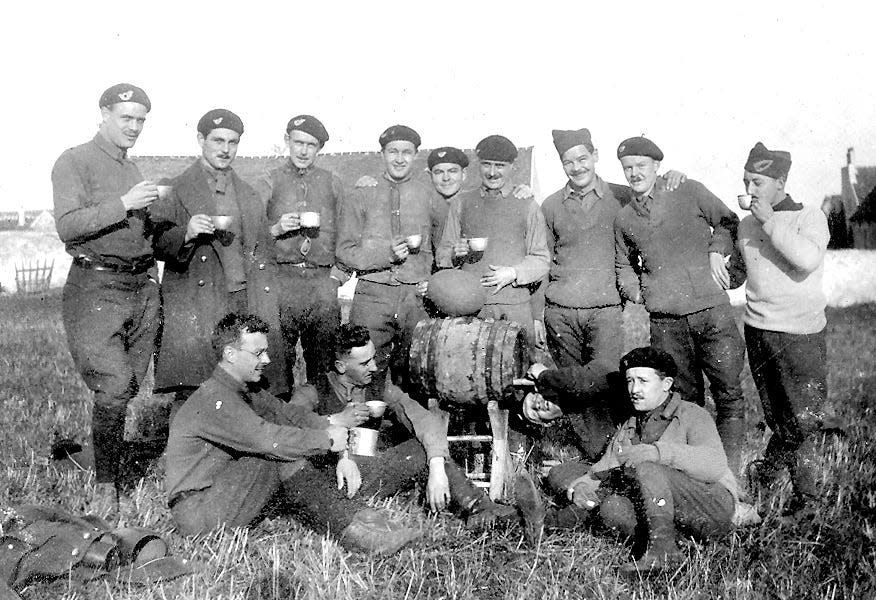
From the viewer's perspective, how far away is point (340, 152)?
2516cm

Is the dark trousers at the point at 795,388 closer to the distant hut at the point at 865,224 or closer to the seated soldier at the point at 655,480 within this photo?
the seated soldier at the point at 655,480

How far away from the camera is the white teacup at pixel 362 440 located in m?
4.61

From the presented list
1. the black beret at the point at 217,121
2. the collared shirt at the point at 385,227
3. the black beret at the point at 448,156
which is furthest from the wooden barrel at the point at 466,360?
the black beret at the point at 217,121

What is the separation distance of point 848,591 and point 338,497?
9.36 feet

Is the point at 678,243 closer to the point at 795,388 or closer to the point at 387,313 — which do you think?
the point at 795,388

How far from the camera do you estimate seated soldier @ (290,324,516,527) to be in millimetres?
4578

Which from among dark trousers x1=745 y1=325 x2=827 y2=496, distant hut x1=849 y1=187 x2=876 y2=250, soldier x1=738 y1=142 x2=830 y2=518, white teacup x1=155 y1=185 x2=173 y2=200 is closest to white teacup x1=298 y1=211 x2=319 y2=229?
white teacup x1=155 y1=185 x2=173 y2=200

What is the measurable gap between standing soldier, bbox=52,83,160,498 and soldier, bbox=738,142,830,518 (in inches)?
171

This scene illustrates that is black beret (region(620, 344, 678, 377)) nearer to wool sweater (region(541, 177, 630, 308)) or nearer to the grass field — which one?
the grass field

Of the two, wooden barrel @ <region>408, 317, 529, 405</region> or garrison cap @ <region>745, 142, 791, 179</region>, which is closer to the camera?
wooden barrel @ <region>408, 317, 529, 405</region>

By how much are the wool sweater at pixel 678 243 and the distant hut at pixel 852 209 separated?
67.4 ft

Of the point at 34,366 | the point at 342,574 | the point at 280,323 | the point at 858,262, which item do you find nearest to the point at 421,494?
the point at 342,574

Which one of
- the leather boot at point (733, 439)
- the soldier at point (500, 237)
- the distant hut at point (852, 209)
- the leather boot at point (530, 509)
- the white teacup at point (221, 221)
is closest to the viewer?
the leather boot at point (530, 509)

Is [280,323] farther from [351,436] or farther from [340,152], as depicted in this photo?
[340,152]
